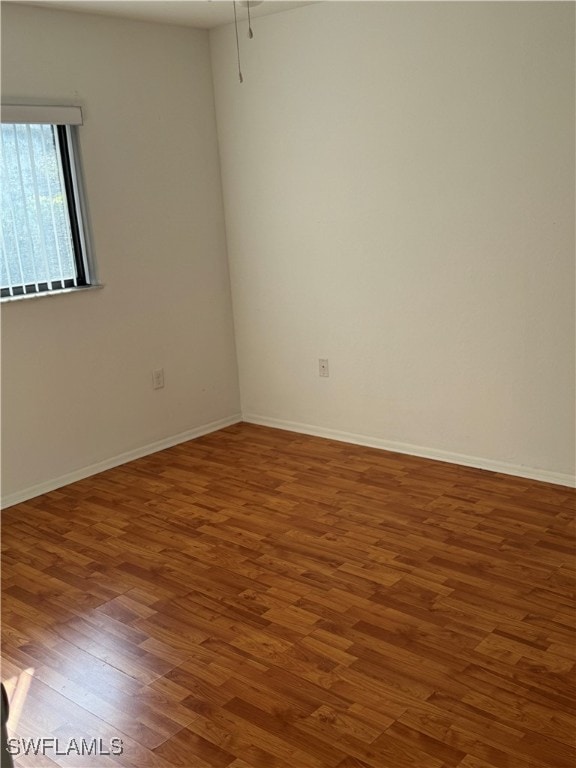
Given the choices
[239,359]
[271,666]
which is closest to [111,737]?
[271,666]

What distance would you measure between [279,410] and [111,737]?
2.79 meters

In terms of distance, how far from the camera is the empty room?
7.72ft

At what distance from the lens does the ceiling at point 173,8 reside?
373 cm

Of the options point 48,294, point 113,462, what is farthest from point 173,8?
point 113,462

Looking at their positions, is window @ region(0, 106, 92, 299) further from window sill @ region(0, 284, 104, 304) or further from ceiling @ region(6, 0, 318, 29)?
ceiling @ region(6, 0, 318, 29)

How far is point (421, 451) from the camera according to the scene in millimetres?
4180

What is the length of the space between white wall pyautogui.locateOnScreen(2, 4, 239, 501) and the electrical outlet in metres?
0.04

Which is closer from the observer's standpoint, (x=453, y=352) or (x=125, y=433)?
(x=453, y=352)

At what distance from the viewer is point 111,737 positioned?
86.8 inches

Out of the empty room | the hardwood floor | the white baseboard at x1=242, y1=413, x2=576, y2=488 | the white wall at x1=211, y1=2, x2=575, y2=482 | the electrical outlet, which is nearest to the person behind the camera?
the hardwood floor

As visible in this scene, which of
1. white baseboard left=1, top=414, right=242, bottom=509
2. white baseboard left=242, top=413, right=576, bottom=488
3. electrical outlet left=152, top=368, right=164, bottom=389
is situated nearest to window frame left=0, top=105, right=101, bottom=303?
electrical outlet left=152, top=368, right=164, bottom=389

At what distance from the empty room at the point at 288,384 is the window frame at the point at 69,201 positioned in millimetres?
16

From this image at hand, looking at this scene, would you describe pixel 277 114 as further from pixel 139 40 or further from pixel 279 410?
pixel 279 410

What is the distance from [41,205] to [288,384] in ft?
5.66
